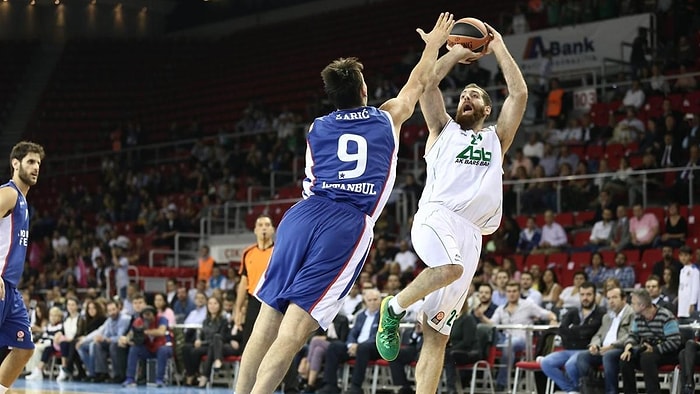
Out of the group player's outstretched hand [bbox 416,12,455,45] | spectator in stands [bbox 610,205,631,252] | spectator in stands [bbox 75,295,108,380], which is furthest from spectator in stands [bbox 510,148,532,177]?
player's outstretched hand [bbox 416,12,455,45]

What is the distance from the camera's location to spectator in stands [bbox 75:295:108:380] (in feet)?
57.4

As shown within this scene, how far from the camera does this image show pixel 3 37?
32.6 meters

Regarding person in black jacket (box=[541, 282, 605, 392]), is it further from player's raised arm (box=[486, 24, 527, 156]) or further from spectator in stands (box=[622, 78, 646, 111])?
spectator in stands (box=[622, 78, 646, 111])

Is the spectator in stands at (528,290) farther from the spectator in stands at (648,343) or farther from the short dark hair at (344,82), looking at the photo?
the short dark hair at (344,82)

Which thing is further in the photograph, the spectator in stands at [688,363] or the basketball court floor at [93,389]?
the basketball court floor at [93,389]

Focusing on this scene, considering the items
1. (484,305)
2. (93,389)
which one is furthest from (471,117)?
(93,389)

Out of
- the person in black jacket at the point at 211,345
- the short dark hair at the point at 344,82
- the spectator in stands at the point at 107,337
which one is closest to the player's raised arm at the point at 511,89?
the short dark hair at the point at 344,82

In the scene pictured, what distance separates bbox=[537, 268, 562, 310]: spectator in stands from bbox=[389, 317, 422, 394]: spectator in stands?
5.89 ft

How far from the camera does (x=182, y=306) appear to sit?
18.0 m

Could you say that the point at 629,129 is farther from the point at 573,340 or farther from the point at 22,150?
the point at 22,150

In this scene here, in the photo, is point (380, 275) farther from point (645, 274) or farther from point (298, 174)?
point (298, 174)

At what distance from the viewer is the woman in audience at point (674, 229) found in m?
15.4

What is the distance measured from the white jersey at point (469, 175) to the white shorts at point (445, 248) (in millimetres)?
83

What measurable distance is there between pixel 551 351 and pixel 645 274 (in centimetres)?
310
